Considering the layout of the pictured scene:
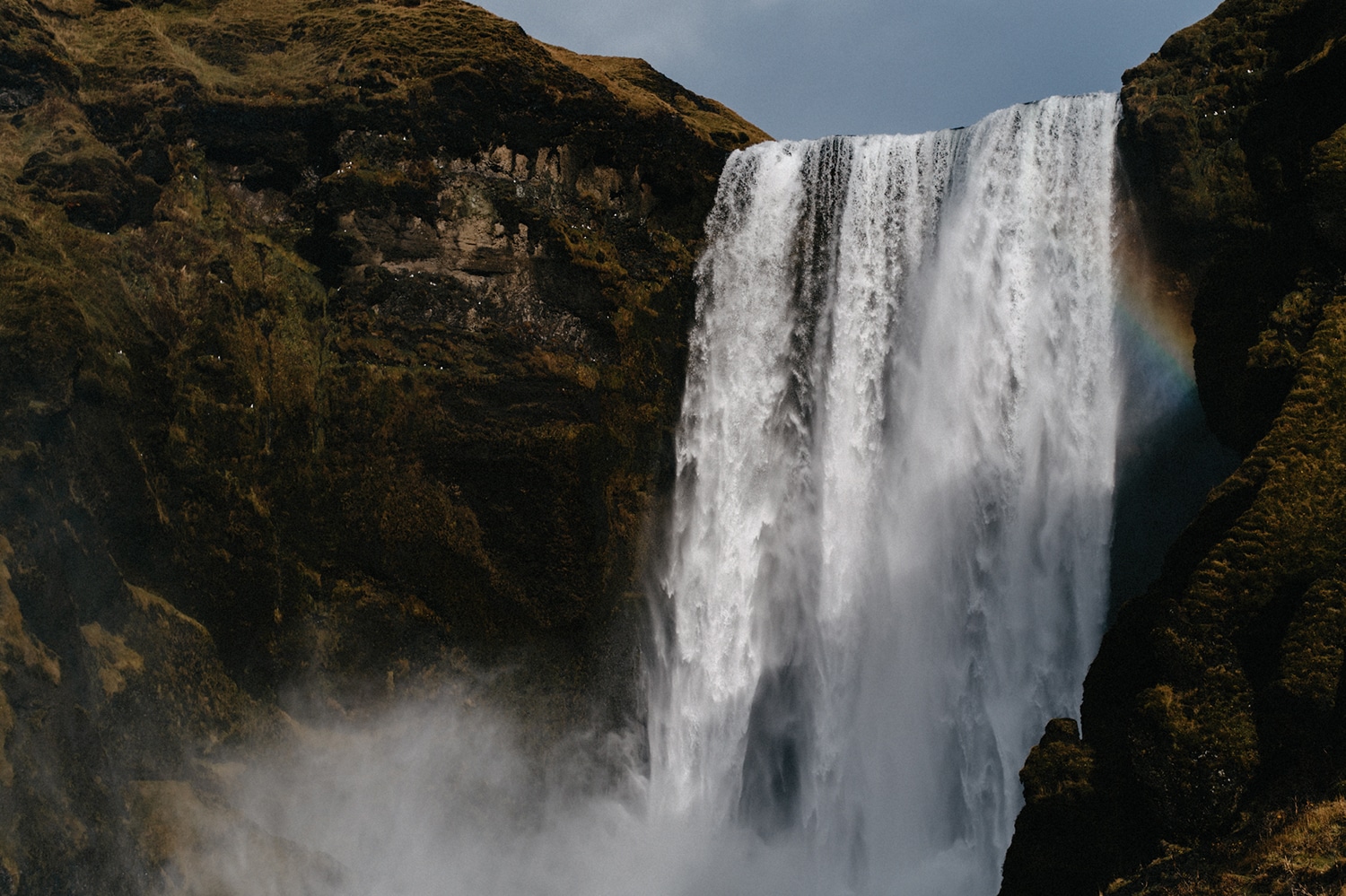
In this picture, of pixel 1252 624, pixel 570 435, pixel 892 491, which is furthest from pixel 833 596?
pixel 1252 624

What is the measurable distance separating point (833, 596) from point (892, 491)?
2.71 metres

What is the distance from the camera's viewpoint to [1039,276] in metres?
21.7

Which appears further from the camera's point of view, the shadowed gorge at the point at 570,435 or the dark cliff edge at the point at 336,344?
the dark cliff edge at the point at 336,344

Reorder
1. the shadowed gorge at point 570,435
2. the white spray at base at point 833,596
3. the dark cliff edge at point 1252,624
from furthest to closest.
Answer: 1. the white spray at base at point 833,596
2. the shadowed gorge at point 570,435
3. the dark cliff edge at point 1252,624

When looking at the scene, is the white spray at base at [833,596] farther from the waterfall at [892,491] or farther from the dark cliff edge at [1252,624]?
the dark cliff edge at [1252,624]

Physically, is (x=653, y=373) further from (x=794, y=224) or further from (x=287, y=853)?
(x=287, y=853)

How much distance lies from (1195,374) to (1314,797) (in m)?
9.02

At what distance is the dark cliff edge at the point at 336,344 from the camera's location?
20.6 meters

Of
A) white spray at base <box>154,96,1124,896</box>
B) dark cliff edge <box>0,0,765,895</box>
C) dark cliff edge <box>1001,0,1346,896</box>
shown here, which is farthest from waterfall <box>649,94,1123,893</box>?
dark cliff edge <box>1001,0,1346,896</box>

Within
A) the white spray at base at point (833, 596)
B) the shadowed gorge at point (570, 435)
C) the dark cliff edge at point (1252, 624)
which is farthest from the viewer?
the white spray at base at point (833, 596)

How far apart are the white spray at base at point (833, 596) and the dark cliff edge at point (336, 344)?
43.4 inches

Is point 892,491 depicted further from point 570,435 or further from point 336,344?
point 336,344

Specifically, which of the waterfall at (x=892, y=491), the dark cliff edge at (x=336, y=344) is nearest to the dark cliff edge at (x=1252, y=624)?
the waterfall at (x=892, y=491)

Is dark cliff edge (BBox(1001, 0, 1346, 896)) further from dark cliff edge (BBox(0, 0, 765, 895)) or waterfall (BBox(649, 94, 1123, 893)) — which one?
dark cliff edge (BBox(0, 0, 765, 895))
